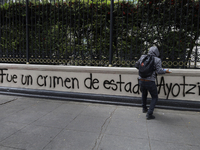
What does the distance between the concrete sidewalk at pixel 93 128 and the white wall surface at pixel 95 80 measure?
524 mm

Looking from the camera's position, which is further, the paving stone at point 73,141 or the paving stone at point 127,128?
the paving stone at point 127,128

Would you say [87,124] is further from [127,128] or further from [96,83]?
[96,83]

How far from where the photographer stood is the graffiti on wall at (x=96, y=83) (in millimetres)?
4553

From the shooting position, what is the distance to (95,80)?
203 inches

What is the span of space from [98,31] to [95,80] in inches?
62.4

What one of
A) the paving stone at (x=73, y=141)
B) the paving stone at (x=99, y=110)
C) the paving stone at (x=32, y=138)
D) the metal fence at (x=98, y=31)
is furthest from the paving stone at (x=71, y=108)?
the metal fence at (x=98, y=31)

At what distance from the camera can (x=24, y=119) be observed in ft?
12.7

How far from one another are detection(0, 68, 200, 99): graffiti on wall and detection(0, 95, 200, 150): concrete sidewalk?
548mm

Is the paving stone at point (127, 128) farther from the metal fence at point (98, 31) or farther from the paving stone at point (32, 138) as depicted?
the metal fence at point (98, 31)

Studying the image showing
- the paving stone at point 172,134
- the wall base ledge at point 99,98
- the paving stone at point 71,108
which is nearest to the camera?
the paving stone at point 172,134

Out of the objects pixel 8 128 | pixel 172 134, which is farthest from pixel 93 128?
pixel 8 128

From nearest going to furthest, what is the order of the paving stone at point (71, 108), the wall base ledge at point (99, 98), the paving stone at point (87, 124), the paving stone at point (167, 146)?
the paving stone at point (167, 146)
the paving stone at point (87, 124)
the paving stone at point (71, 108)
the wall base ledge at point (99, 98)

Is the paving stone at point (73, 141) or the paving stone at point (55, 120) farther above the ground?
the paving stone at point (55, 120)

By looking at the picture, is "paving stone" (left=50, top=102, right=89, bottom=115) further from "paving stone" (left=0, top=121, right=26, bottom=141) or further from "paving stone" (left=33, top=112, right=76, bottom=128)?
"paving stone" (left=0, top=121, right=26, bottom=141)
